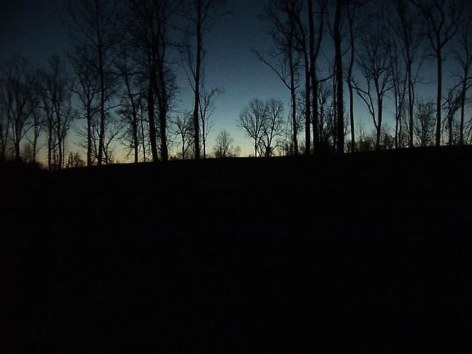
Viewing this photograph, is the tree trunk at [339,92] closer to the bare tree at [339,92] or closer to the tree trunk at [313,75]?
the bare tree at [339,92]

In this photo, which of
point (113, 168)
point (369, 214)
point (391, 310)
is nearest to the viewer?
point (391, 310)

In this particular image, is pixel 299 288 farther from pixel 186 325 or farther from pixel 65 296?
pixel 65 296

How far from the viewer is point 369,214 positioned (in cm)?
754

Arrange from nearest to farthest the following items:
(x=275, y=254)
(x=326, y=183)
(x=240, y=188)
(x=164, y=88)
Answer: (x=275, y=254), (x=326, y=183), (x=240, y=188), (x=164, y=88)

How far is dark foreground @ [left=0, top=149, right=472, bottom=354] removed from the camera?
326cm

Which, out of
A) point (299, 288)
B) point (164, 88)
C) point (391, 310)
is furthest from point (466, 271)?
point (164, 88)

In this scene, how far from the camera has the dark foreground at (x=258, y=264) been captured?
10.7 ft

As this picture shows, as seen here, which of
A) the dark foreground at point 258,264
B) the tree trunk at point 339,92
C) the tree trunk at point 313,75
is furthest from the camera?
the tree trunk at point 313,75

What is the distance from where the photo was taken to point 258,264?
204 inches

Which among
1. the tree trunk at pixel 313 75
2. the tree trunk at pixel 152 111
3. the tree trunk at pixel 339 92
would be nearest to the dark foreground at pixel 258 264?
the tree trunk at pixel 339 92

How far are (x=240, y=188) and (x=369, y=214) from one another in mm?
4159

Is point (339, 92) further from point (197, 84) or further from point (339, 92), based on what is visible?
point (197, 84)

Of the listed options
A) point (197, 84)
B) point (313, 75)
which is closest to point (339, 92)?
point (313, 75)

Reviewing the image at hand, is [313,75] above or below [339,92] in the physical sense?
above
